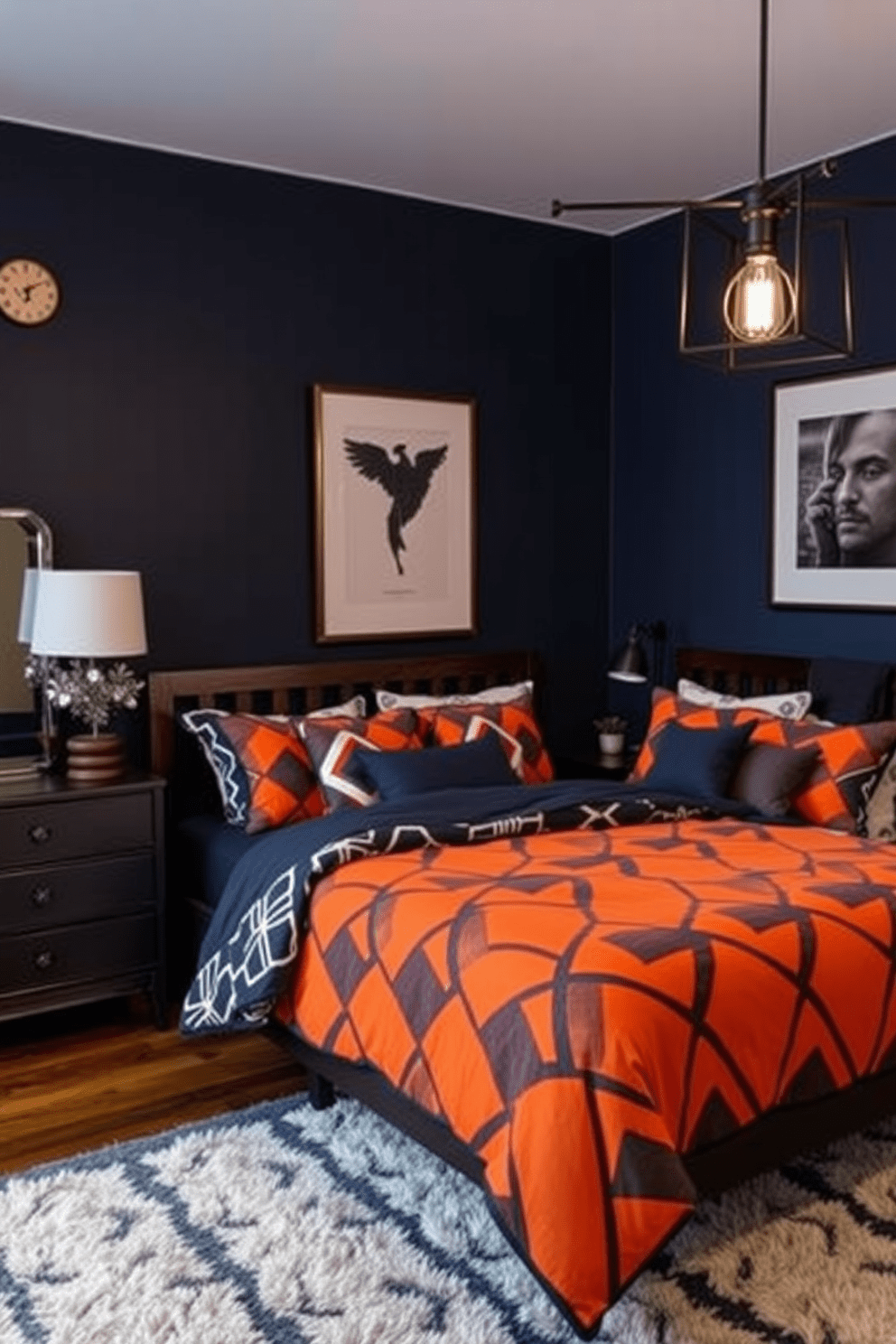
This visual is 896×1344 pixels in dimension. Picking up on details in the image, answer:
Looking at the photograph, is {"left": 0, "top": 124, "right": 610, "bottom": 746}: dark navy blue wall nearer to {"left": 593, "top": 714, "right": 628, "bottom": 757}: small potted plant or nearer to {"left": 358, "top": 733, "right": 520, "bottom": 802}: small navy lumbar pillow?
{"left": 593, "top": 714, "right": 628, "bottom": 757}: small potted plant

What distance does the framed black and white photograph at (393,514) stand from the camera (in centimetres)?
425

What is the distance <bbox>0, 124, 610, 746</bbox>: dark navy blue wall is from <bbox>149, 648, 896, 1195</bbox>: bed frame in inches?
4.7

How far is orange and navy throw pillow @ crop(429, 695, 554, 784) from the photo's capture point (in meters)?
3.91

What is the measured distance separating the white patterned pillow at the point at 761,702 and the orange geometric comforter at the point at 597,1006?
3.09 ft

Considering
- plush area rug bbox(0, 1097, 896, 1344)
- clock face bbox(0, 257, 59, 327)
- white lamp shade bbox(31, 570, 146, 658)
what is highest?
clock face bbox(0, 257, 59, 327)

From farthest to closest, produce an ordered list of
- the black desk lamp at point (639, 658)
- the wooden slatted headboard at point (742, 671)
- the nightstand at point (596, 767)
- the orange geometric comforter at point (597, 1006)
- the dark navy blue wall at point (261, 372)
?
the black desk lamp at point (639, 658) < the nightstand at point (596, 767) < the wooden slatted headboard at point (742, 671) < the dark navy blue wall at point (261, 372) < the orange geometric comforter at point (597, 1006)

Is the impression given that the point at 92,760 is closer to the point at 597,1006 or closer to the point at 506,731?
the point at 506,731

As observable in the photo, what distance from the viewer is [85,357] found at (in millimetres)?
3771

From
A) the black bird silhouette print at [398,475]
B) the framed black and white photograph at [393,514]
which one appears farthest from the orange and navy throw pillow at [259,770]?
the black bird silhouette print at [398,475]

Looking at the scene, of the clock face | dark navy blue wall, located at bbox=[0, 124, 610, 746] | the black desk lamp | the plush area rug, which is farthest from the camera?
the black desk lamp

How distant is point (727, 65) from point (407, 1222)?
10.0ft

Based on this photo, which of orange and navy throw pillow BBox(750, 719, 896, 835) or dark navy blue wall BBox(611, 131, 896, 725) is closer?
orange and navy throw pillow BBox(750, 719, 896, 835)

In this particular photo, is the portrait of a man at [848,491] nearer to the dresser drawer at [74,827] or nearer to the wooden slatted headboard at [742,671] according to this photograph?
the wooden slatted headboard at [742,671]

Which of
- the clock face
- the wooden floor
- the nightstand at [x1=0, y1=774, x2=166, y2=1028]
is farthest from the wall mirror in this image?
the wooden floor
